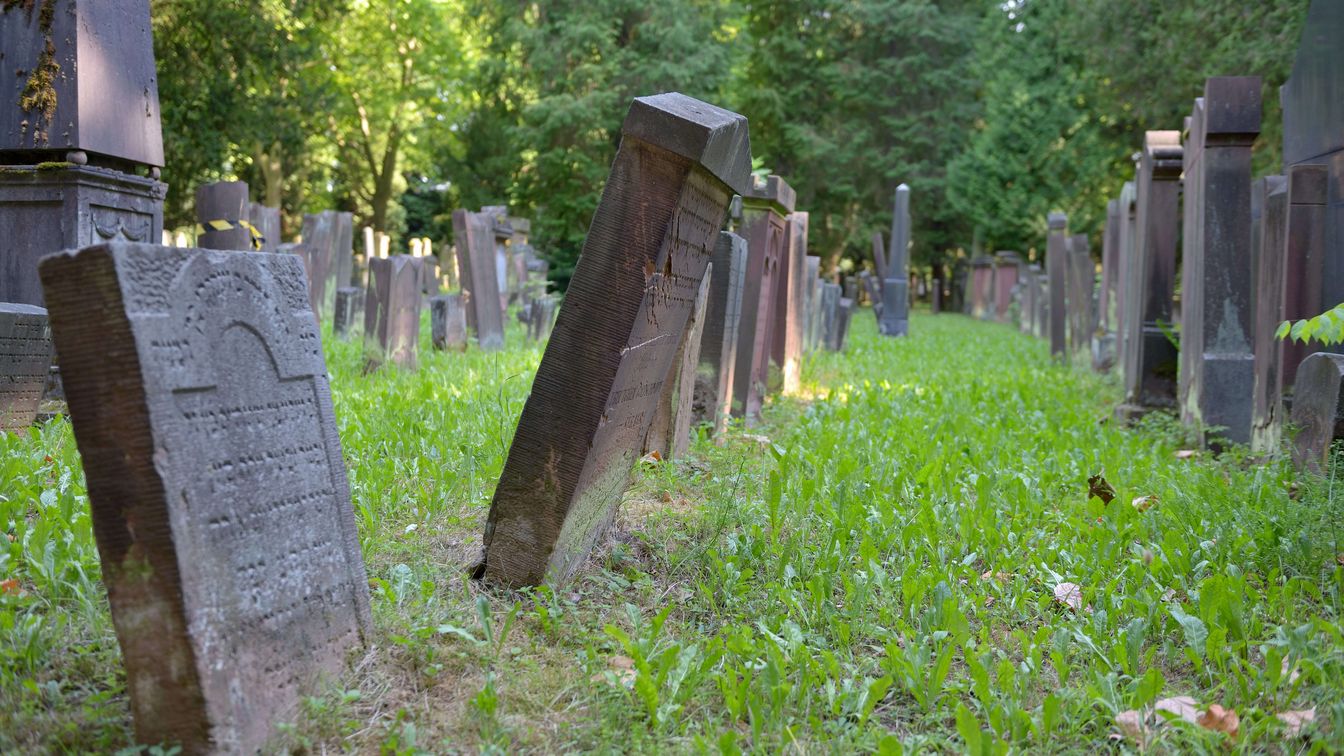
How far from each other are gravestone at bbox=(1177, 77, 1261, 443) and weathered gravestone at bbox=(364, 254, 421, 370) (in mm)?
6171

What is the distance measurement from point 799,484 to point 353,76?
30278 mm

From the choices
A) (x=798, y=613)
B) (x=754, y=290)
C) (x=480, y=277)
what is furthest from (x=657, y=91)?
(x=798, y=613)

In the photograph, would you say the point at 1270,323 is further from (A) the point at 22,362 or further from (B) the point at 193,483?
(A) the point at 22,362

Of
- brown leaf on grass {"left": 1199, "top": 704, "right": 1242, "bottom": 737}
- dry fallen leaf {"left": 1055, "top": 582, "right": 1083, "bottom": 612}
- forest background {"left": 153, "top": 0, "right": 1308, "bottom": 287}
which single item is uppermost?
forest background {"left": 153, "top": 0, "right": 1308, "bottom": 287}

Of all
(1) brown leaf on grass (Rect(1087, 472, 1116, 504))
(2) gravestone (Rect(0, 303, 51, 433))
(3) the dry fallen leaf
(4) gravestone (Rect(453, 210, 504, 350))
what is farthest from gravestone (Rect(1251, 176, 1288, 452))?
(4) gravestone (Rect(453, 210, 504, 350))

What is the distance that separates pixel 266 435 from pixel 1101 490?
4192 mm

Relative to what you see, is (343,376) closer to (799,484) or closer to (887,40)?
(799,484)

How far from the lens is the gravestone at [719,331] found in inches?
262

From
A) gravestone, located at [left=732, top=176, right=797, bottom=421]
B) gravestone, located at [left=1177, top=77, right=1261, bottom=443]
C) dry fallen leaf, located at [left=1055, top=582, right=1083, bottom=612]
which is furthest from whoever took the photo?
gravestone, located at [left=732, top=176, right=797, bottom=421]

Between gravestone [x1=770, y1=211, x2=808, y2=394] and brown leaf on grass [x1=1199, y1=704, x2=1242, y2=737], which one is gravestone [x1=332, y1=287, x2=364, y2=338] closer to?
gravestone [x1=770, y1=211, x2=808, y2=394]

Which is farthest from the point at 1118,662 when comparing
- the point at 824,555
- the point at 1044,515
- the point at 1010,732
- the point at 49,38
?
the point at 49,38

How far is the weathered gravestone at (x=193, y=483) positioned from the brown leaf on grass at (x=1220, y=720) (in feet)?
7.60

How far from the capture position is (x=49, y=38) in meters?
6.00

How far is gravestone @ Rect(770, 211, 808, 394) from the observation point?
931 centimetres
